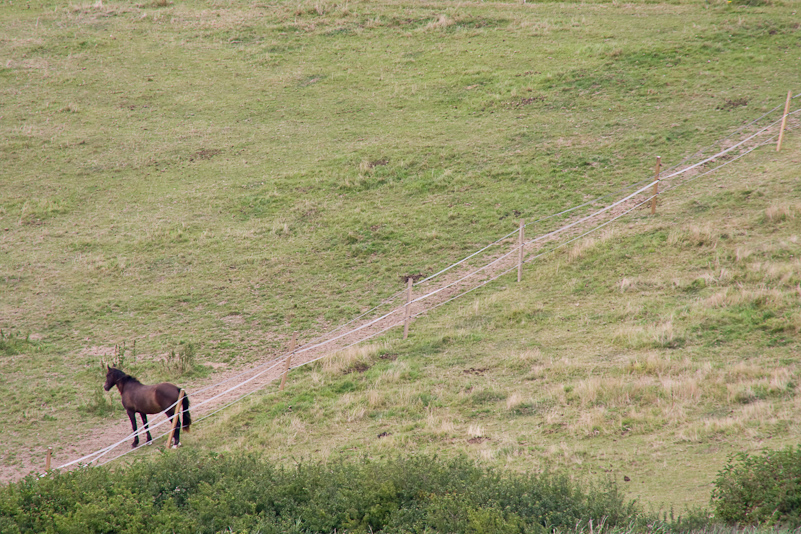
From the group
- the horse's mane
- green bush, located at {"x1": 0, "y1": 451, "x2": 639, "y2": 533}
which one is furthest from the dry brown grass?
the horse's mane

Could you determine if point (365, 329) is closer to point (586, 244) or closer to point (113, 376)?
point (113, 376)

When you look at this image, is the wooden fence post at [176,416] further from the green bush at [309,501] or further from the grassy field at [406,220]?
the green bush at [309,501]

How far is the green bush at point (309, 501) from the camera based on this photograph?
6.27 m

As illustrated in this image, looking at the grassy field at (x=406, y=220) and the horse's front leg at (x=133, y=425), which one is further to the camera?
the horse's front leg at (x=133, y=425)

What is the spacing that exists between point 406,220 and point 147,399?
9.88 m

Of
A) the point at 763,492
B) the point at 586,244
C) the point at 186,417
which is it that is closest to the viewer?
the point at 763,492

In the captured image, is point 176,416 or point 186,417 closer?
point 176,416

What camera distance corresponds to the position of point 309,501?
6.96 m

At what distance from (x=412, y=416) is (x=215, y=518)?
4417 mm

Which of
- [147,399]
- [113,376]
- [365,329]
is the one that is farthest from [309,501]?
[365,329]

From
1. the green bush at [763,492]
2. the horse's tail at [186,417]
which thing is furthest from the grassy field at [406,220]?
the green bush at [763,492]

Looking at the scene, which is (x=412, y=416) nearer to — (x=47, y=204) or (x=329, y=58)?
(x=47, y=204)

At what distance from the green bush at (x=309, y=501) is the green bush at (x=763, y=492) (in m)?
0.91

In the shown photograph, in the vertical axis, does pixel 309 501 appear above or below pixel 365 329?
above
